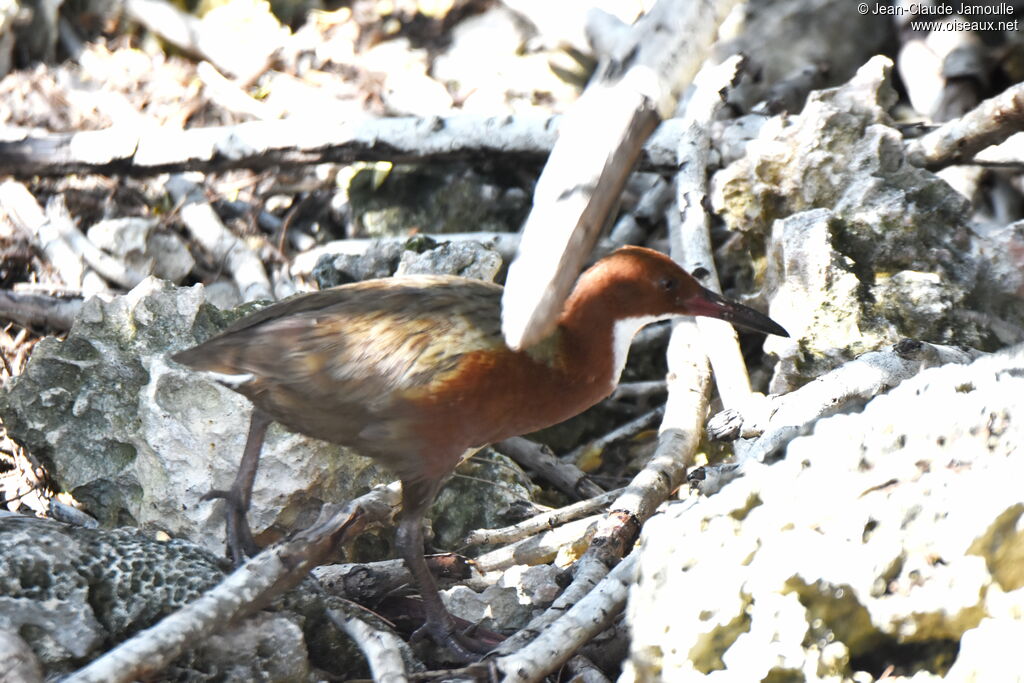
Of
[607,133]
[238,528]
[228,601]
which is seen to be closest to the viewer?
[607,133]

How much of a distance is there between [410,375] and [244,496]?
0.78m

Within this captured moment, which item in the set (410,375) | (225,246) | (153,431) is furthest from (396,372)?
(225,246)

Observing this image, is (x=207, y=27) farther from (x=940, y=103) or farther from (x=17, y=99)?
(x=940, y=103)

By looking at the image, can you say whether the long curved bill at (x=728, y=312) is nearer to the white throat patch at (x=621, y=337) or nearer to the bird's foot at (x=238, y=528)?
the white throat patch at (x=621, y=337)

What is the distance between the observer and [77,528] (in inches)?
122

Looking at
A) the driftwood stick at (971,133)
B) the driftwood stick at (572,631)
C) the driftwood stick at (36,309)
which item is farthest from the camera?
the driftwood stick at (36,309)

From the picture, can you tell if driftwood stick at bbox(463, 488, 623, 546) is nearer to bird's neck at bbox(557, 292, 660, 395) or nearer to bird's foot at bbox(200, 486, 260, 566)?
bird's neck at bbox(557, 292, 660, 395)

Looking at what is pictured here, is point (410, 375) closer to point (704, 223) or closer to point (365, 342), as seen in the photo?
point (365, 342)

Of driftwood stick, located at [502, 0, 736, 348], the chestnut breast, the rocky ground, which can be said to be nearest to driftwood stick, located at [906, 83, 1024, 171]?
the rocky ground

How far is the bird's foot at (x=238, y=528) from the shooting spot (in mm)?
3637

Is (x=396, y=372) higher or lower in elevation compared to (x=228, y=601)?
higher

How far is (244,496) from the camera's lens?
146 inches

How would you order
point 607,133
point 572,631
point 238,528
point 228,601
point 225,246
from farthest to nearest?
1. point 225,246
2. point 238,528
3. point 572,631
4. point 228,601
5. point 607,133

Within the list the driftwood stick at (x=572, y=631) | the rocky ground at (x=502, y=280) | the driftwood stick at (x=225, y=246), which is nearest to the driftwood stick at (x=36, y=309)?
the rocky ground at (x=502, y=280)
